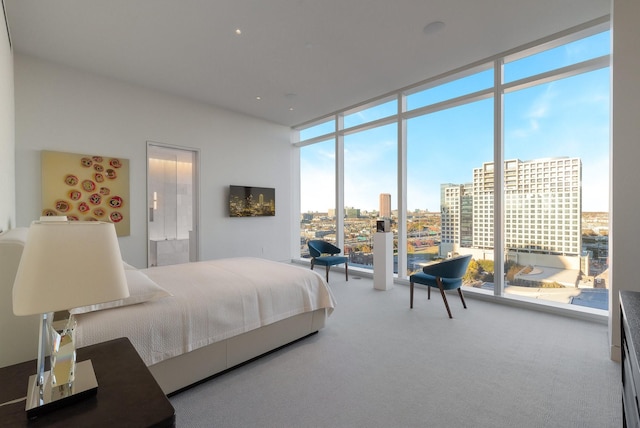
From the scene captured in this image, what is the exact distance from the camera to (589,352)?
251 centimetres

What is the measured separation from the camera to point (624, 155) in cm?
242

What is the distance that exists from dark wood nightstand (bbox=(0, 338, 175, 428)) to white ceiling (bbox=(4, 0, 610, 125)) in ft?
10.6

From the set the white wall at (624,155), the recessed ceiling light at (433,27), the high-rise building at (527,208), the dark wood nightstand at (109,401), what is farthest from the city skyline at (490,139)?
the dark wood nightstand at (109,401)

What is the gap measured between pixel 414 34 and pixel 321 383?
376 centimetres

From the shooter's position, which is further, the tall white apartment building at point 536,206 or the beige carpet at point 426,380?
the tall white apartment building at point 536,206

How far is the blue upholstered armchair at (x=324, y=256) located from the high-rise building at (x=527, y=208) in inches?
70.6

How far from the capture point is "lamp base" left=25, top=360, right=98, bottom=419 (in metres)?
0.90

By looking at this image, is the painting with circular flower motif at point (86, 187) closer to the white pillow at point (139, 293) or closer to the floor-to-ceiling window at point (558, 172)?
the white pillow at point (139, 293)

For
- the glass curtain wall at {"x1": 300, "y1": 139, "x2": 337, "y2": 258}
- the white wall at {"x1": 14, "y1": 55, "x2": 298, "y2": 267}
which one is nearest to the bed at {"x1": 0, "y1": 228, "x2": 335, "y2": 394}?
the white wall at {"x1": 14, "y1": 55, "x2": 298, "y2": 267}

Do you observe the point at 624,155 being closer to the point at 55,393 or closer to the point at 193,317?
the point at 193,317

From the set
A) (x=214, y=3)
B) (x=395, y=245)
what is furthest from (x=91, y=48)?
(x=395, y=245)

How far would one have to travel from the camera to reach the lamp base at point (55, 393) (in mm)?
902

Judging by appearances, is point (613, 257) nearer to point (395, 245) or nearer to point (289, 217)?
point (395, 245)

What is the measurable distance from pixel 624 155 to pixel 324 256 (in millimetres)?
4017
